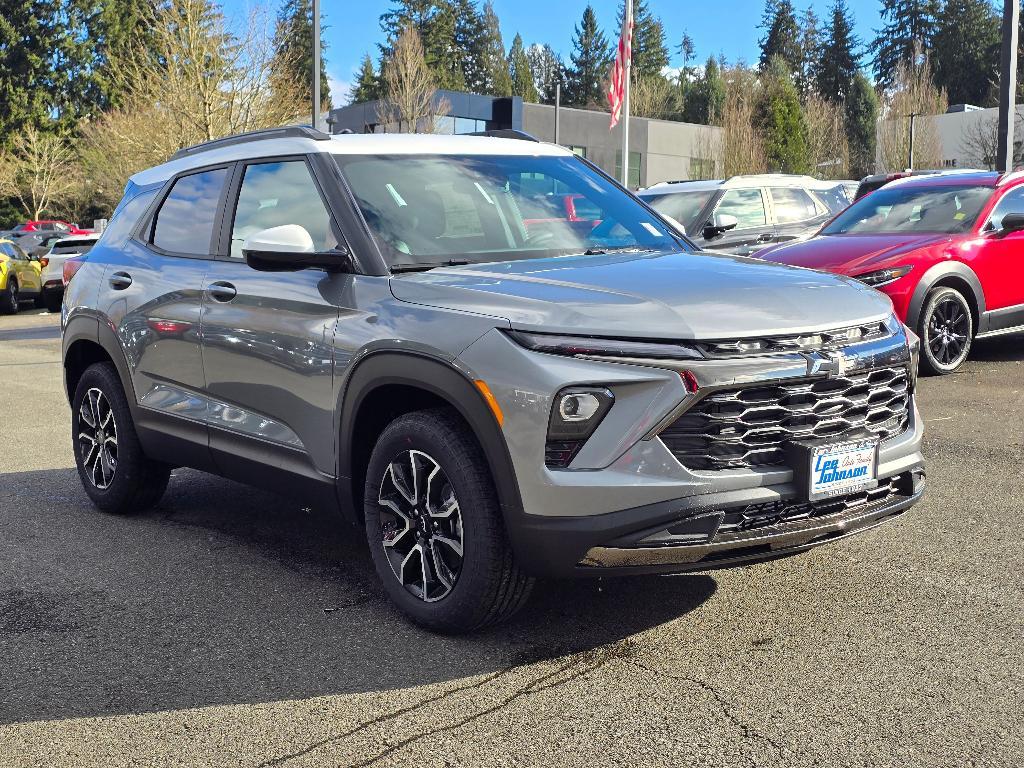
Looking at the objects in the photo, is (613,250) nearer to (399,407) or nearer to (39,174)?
(399,407)

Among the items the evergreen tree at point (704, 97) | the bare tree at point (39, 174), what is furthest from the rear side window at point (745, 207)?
the evergreen tree at point (704, 97)

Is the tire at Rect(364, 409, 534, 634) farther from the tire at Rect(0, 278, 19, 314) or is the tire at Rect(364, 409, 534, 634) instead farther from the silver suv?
the tire at Rect(0, 278, 19, 314)

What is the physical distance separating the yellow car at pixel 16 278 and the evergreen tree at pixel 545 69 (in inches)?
3956

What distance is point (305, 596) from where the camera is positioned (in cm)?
485

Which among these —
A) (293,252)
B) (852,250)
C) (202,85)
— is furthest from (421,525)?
(202,85)

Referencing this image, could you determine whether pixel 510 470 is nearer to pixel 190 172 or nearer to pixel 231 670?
pixel 231 670

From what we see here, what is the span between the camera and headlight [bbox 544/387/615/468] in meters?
3.76

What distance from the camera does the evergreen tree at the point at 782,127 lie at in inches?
2235

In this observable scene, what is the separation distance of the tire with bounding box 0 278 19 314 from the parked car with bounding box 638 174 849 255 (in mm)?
14068

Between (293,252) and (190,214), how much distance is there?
151cm

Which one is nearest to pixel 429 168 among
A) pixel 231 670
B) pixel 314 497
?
pixel 314 497

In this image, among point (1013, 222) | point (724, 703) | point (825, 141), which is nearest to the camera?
point (724, 703)

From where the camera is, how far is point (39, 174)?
63594 mm

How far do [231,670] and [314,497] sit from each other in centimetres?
96
